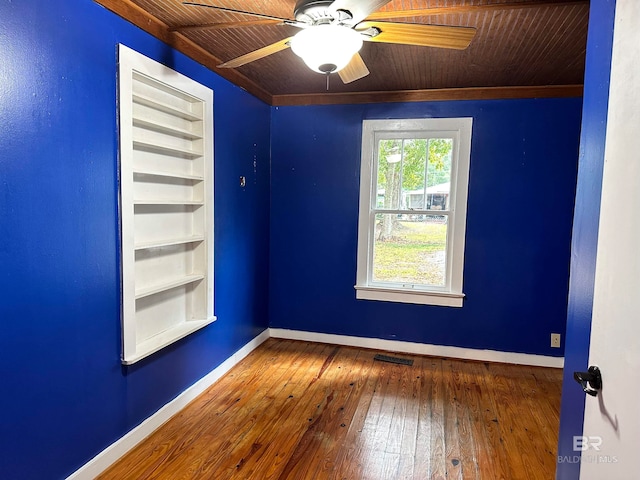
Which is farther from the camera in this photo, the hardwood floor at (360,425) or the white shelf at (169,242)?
the white shelf at (169,242)

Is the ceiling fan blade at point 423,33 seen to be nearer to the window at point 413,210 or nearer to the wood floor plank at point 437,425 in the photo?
the window at point 413,210

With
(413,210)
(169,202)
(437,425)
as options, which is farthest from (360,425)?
(413,210)

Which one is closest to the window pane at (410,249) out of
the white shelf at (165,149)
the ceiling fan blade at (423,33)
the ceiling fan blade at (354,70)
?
the ceiling fan blade at (354,70)

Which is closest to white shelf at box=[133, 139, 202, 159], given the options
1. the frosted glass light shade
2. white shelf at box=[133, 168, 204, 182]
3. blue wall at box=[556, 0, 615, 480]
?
white shelf at box=[133, 168, 204, 182]

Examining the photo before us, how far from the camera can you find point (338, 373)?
325 cm

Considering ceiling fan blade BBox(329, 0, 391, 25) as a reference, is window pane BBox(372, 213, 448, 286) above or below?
below

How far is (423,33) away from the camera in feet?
5.53

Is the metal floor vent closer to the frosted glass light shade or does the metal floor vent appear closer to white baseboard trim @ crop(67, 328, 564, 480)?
white baseboard trim @ crop(67, 328, 564, 480)

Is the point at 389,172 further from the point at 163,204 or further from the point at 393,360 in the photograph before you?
the point at 163,204

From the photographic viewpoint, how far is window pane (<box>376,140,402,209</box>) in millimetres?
3643

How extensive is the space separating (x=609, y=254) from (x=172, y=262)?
2.34 m

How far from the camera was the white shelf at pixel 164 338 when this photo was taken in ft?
7.06

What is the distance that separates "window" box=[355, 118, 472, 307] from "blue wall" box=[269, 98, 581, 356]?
0.30ft

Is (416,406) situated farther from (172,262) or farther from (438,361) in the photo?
(172,262)
